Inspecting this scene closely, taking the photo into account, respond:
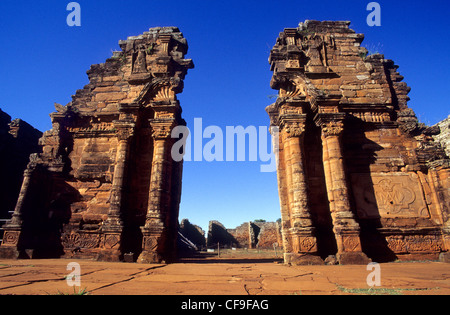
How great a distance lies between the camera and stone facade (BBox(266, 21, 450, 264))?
7785 mm

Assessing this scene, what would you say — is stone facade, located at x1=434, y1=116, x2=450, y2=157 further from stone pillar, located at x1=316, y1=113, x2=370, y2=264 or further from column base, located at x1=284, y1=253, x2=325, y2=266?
column base, located at x1=284, y1=253, x2=325, y2=266

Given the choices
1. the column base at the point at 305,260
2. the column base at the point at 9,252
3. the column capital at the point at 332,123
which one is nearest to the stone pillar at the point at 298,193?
the column base at the point at 305,260

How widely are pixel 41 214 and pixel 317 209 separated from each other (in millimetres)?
9494

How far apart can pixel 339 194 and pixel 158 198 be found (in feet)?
18.3

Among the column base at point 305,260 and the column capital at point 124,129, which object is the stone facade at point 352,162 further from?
the column capital at point 124,129

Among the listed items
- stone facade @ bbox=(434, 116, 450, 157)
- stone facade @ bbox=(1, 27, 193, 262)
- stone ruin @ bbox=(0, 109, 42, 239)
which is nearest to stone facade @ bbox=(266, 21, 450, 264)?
stone facade @ bbox=(1, 27, 193, 262)

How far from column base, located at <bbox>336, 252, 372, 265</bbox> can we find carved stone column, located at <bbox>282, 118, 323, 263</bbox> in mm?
631

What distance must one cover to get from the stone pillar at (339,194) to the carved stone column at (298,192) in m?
0.71

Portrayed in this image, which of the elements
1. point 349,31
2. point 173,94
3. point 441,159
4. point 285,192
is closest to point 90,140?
point 173,94

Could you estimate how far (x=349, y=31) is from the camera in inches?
437

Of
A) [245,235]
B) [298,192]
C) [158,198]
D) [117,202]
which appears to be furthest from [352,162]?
[245,235]

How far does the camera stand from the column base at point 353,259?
6.85 m
